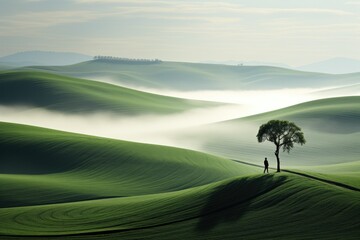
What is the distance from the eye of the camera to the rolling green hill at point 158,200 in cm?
4000

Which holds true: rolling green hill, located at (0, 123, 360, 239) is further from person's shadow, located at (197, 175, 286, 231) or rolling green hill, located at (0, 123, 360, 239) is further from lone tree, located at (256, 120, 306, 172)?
lone tree, located at (256, 120, 306, 172)

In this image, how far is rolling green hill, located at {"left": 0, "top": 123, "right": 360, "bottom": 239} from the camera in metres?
40.0

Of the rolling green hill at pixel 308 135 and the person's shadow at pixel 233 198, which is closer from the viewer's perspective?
the person's shadow at pixel 233 198

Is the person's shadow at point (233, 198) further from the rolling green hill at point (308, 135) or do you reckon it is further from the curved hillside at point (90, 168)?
the rolling green hill at point (308, 135)

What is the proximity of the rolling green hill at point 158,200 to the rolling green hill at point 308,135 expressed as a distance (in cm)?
2848

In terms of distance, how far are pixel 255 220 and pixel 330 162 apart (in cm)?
6489

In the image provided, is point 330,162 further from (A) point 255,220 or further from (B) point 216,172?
(A) point 255,220

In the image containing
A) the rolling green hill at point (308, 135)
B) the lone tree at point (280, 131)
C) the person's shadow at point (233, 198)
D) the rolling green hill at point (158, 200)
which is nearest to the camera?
the rolling green hill at point (158, 200)

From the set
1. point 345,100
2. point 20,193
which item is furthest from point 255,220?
point 345,100

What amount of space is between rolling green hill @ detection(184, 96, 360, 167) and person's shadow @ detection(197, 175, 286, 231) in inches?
2041

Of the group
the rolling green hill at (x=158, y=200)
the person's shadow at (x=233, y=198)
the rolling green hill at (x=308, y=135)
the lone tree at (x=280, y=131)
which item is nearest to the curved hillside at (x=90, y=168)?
the rolling green hill at (x=158, y=200)

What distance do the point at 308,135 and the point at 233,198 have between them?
79.1m

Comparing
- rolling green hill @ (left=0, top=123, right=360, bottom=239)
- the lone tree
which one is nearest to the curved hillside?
rolling green hill @ (left=0, top=123, right=360, bottom=239)

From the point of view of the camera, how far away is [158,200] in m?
52.7
